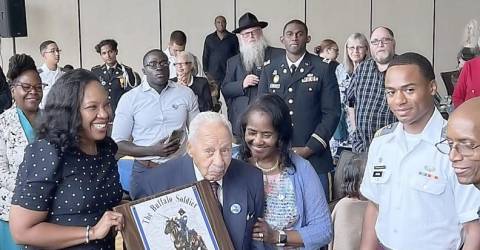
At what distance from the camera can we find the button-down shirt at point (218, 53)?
9.25 m

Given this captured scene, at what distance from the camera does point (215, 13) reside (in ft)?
34.8

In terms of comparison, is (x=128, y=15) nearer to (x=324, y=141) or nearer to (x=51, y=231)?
(x=324, y=141)

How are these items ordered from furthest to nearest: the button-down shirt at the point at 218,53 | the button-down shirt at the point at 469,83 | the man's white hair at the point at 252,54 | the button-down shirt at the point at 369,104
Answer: the button-down shirt at the point at 218,53
the man's white hair at the point at 252,54
the button-down shirt at the point at 369,104
the button-down shirt at the point at 469,83

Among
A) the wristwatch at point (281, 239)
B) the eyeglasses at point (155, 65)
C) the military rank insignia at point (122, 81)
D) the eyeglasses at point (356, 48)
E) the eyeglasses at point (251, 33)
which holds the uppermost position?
the eyeglasses at point (251, 33)

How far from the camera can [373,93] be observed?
405cm

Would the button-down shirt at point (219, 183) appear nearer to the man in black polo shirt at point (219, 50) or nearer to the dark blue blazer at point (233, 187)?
the dark blue blazer at point (233, 187)

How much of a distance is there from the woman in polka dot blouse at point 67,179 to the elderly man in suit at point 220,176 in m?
0.17

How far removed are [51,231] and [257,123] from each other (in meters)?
0.79

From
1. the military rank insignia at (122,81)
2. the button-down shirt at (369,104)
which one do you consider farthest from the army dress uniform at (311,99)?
the military rank insignia at (122,81)

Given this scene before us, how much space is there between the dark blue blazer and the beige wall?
329 inches

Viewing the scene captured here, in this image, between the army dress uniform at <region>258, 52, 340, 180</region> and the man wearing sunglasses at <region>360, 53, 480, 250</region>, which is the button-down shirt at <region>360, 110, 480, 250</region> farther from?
the army dress uniform at <region>258, 52, 340, 180</region>

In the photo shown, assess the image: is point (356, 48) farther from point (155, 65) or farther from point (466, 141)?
point (466, 141)

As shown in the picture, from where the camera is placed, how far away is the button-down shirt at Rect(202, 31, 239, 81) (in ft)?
30.3

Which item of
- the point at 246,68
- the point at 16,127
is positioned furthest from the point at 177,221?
the point at 246,68
